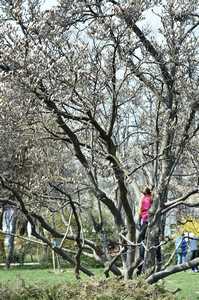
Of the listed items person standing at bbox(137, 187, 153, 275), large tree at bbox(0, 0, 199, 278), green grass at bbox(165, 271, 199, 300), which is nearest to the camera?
large tree at bbox(0, 0, 199, 278)

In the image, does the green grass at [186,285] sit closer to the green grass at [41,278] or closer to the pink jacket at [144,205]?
the green grass at [41,278]

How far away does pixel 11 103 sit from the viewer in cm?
716

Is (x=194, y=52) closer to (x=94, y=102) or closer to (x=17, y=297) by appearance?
(x=94, y=102)

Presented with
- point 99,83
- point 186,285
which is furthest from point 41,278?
point 99,83

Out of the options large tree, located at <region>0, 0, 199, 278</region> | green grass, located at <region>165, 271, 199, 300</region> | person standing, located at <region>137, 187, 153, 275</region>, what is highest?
large tree, located at <region>0, 0, 199, 278</region>

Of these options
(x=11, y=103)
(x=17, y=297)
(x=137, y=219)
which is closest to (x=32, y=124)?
(x=11, y=103)

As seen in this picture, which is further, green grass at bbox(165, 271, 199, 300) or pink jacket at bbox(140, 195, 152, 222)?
green grass at bbox(165, 271, 199, 300)

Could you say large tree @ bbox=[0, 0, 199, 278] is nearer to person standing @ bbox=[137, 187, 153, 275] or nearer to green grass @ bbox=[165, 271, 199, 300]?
person standing @ bbox=[137, 187, 153, 275]

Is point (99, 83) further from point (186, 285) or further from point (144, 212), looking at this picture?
point (186, 285)

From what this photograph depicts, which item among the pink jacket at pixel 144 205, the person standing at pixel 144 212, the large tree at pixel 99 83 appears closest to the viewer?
the large tree at pixel 99 83

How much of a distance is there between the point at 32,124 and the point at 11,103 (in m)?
0.41

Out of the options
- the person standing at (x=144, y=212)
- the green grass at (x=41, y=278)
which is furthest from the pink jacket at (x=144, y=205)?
the green grass at (x=41, y=278)

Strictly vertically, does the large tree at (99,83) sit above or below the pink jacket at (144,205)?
above

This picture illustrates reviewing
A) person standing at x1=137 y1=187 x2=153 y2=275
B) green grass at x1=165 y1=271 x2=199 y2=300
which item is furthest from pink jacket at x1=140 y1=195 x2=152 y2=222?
green grass at x1=165 y1=271 x2=199 y2=300
